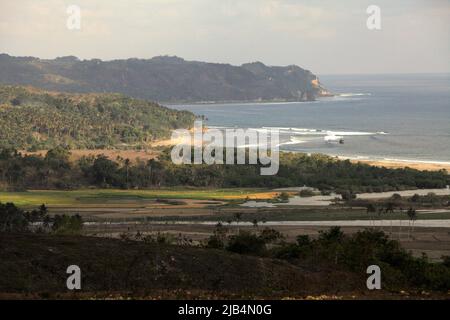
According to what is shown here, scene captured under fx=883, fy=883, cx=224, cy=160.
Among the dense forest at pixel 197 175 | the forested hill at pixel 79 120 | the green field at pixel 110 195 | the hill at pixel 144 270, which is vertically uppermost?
the forested hill at pixel 79 120

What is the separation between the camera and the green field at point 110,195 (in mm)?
56375

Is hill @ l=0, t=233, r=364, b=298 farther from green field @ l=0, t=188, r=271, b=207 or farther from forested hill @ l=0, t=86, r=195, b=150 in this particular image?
forested hill @ l=0, t=86, r=195, b=150

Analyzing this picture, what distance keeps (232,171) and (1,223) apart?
104ft

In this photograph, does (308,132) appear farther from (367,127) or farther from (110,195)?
(110,195)

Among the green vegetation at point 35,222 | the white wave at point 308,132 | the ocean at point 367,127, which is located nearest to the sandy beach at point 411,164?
the ocean at point 367,127

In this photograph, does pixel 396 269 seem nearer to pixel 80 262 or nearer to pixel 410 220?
pixel 80 262

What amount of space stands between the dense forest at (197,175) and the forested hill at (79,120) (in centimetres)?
1822

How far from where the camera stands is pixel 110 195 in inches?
2377

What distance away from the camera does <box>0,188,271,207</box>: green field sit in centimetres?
5638

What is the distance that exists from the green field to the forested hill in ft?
80.2

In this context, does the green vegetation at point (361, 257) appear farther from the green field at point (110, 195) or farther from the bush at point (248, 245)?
the green field at point (110, 195)

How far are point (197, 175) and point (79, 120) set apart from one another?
38.6 m

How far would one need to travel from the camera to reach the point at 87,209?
172ft
